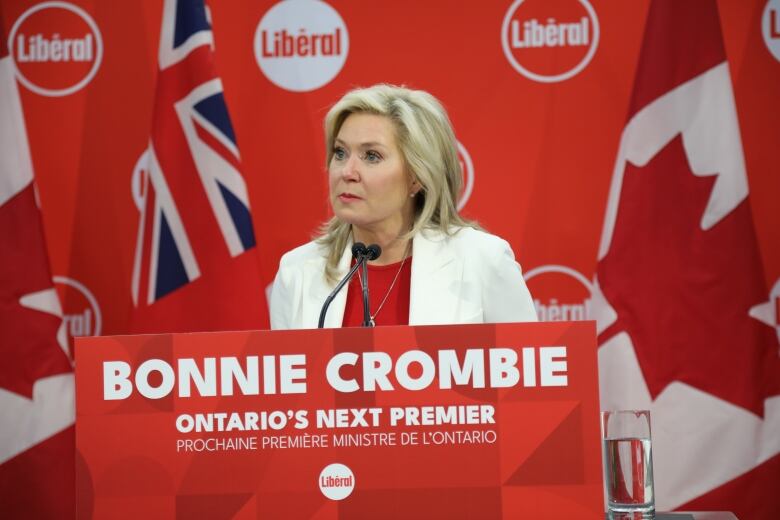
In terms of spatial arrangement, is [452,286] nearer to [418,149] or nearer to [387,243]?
[387,243]

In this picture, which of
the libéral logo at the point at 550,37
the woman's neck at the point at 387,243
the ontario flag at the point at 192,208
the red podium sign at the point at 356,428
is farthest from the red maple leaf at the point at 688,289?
the red podium sign at the point at 356,428

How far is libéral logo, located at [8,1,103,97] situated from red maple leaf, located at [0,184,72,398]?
712 millimetres

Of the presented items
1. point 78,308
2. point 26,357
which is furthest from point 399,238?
point 78,308

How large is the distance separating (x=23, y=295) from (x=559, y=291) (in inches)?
85.5

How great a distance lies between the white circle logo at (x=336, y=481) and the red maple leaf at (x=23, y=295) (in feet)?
8.36

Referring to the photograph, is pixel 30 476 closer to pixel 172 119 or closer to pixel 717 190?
pixel 172 119

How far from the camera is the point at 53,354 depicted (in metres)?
3.87

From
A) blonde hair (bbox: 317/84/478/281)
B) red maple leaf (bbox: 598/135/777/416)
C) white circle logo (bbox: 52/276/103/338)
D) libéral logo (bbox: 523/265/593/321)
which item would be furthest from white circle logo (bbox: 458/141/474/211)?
white circle logo (bbox: 52/276/103/338)

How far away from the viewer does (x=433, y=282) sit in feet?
8.84

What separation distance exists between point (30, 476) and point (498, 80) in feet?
8.35

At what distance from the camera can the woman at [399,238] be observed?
2711 millimetres

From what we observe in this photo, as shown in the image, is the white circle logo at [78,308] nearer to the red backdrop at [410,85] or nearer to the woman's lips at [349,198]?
the red backdrop at [410,85]

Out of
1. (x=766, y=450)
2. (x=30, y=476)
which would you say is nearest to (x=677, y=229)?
(x=766, y=450)

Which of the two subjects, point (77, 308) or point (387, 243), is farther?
point (77, 308)
